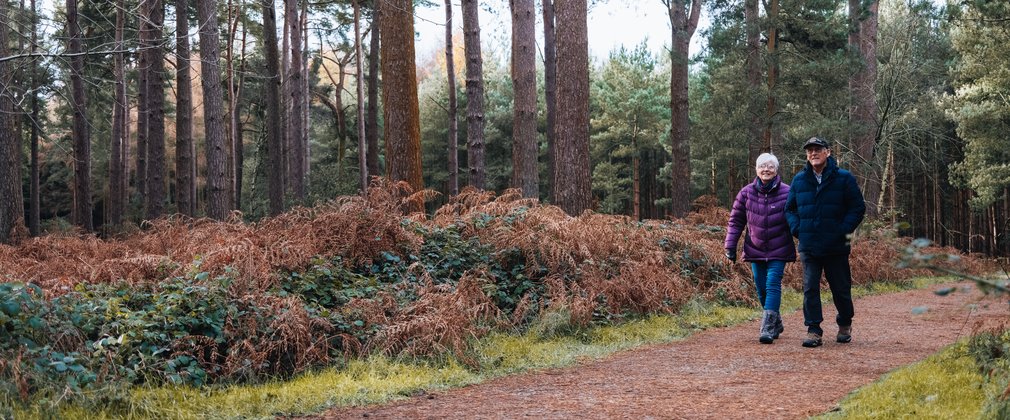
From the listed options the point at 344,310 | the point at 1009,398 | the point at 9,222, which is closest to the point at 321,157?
the point at 9,222

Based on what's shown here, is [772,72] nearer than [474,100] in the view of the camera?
No

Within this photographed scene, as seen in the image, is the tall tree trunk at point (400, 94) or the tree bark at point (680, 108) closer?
the tall tree trunk at point (400, 94)

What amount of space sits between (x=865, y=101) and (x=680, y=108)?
667 centimetres

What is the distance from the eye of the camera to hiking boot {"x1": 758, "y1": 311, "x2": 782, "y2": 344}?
769 centimetres

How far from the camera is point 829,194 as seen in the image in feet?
24.1

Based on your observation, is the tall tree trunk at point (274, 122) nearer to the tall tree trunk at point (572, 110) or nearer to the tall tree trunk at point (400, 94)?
the tall tree trunk at point (400, 94)

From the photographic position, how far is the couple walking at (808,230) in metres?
7.32

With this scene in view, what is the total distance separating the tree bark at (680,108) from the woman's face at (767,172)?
42.0 feet

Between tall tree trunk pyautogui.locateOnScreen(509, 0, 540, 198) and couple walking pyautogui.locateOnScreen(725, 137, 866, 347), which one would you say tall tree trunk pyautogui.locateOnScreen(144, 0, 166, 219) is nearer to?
tall tree trunk pyautogui.locateOnScreen(509, 0, 540, 198)

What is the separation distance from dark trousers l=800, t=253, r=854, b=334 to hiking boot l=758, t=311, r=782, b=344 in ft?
1.15

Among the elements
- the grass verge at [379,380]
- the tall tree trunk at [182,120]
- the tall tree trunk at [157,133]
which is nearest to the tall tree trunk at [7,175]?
the tall tree trunk at [157,133]

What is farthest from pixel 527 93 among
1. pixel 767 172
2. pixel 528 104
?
pixel 767 172

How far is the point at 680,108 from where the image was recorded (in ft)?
67.8

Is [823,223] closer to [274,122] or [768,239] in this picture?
[768,239]
